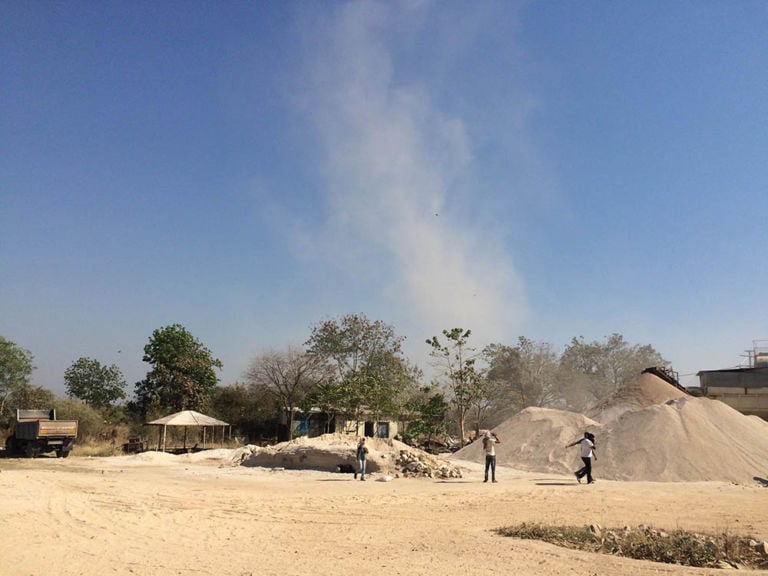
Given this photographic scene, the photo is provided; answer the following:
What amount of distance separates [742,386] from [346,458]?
37.0 metres

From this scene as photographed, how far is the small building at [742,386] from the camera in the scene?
116 feet

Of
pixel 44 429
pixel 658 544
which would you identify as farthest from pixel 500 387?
pixel 658 544

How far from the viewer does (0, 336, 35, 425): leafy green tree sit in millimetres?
37250

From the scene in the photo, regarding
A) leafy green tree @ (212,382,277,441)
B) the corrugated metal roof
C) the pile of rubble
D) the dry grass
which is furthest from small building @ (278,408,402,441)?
the dry grass

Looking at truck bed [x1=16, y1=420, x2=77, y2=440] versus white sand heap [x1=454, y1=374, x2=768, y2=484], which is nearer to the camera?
white sand heap [x1=454, y1=374, x2=768, y2=484]

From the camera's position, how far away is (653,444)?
22375 millimetres

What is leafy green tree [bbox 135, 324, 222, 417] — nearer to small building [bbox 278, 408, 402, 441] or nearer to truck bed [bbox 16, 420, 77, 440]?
small building [bbox 278, 408, 402, 441]

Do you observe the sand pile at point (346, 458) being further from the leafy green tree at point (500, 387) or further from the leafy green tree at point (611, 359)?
the leafy green tree at point (611, 359)

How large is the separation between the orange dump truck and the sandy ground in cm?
736

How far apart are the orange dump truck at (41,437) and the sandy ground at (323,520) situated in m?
7.36

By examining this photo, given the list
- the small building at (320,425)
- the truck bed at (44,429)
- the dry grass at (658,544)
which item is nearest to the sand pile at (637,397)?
the small building at (320,425)

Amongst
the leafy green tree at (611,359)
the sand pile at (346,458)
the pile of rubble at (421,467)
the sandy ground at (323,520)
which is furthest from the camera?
the leafy green tree at (611,359)

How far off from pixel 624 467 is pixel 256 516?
1483 cm

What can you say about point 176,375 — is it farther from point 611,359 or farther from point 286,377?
point 611,359
